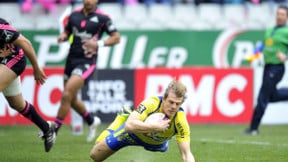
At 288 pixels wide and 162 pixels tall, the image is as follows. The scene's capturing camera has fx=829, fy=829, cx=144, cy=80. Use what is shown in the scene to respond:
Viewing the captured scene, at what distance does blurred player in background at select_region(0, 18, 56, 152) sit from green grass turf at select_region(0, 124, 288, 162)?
488mm

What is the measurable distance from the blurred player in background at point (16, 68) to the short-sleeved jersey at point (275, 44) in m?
5.68

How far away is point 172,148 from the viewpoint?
1351 centimetres

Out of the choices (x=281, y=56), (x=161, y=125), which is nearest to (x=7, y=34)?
(x=161, y=125)

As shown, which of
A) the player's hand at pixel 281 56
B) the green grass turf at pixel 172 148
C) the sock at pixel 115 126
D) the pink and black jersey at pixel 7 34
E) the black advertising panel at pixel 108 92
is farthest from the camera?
the black advertising panel at pixel 108 92

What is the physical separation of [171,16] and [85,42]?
842cm

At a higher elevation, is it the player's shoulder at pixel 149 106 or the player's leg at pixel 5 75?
the player's shoulder at pixel 149 106

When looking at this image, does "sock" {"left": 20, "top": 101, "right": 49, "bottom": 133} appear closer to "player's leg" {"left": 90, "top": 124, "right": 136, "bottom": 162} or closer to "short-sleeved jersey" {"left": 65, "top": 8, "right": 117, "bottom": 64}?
"player's leg" {"left": 90, "top": 124, "right": 136, "bottom": 162}

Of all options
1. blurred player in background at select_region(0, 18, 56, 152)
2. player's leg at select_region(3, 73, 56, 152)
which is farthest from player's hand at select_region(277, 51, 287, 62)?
blurred player in background at select_region(0, 18, 56, 152)

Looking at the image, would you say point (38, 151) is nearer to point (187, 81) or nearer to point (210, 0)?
point (187, 81)

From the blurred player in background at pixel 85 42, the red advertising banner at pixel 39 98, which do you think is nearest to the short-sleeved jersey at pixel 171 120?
the blurred player in background at pixel 85 42

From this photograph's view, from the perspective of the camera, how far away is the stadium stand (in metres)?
22.1

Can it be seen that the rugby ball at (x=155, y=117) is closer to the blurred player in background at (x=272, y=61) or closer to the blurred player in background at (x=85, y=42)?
the blurred player in background at (x=85, y=42)

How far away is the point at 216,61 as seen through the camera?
2284 cm

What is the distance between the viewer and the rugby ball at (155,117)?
359 inches
